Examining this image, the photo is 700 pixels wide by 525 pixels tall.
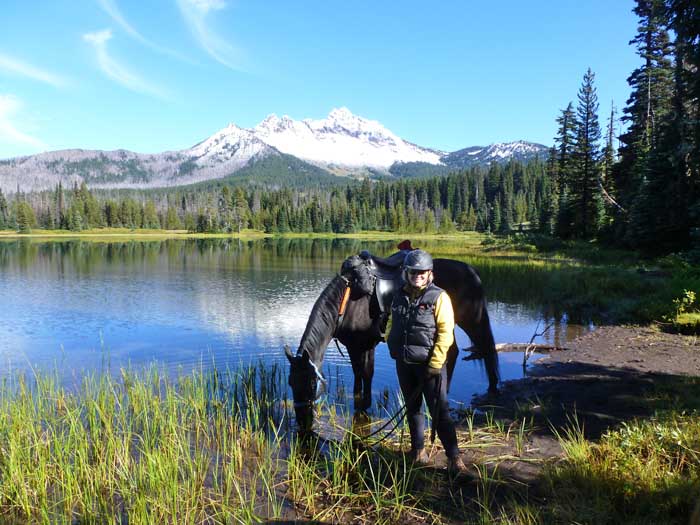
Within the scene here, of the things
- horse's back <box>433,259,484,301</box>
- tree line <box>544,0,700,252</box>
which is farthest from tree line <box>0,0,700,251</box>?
horse's back <box>433,259,484,301</box>

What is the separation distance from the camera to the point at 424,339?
4.66m

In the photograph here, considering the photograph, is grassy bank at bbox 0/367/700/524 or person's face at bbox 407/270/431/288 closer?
grassy bank at bbox 0/367/700/524

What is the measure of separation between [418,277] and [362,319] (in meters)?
3.11

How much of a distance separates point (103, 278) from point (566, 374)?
28245 millimetres

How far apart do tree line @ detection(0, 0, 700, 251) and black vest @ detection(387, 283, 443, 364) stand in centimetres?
859

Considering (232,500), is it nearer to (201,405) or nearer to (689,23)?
(201,405)

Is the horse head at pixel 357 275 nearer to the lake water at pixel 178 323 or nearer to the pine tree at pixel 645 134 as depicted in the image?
the lake water at pixel 178 323

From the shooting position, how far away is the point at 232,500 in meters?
4.96

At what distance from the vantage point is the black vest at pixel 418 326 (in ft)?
15.2

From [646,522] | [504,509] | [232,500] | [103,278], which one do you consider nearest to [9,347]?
[232,500]

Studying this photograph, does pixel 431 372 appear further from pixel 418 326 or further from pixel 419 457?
pixel 419 457

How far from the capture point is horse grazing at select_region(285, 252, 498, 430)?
6195mm

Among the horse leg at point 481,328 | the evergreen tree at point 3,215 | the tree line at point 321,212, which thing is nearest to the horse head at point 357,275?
the horse leg at point 481,328

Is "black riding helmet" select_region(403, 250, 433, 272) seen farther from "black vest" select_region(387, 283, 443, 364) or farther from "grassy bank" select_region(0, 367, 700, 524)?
"grassy bank" select_region(0, 367, 700, 524)
